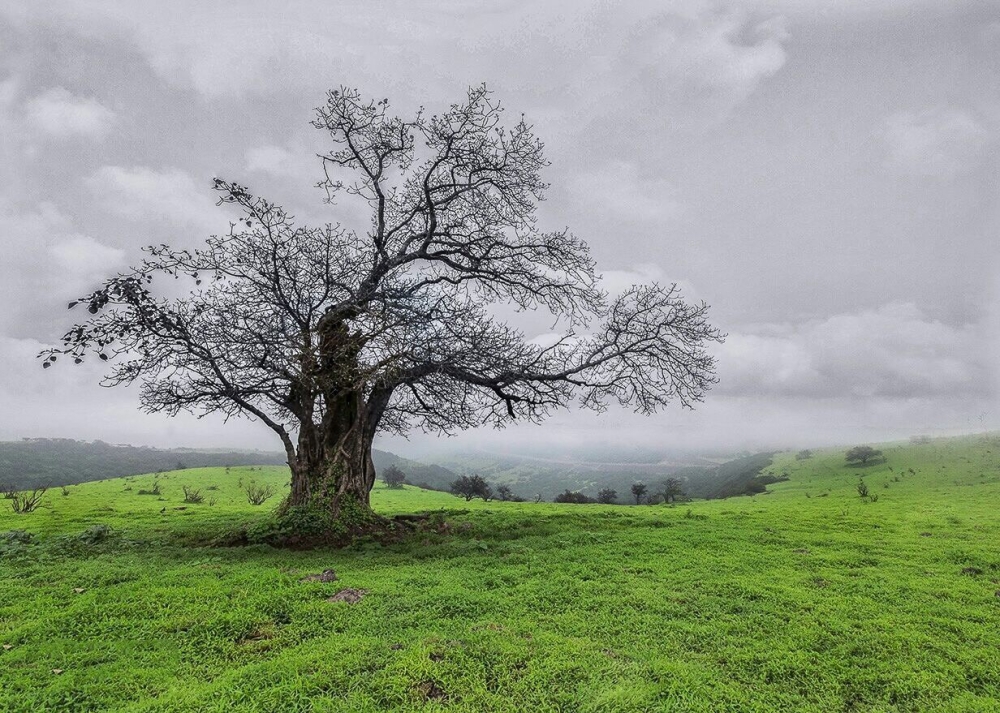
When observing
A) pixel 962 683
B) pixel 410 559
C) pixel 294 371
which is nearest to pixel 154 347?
pixel 294 371

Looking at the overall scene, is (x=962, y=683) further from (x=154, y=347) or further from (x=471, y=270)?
(x=154, y=347)

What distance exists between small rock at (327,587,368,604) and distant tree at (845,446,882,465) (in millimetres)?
72000

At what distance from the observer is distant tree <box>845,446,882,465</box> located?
63.3m

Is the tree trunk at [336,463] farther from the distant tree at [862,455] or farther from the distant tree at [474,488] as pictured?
the distant tree at [862,455]

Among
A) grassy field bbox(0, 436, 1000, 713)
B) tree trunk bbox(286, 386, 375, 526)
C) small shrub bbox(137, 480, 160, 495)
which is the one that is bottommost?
small shrub bbox(137, 480, 160, 495)

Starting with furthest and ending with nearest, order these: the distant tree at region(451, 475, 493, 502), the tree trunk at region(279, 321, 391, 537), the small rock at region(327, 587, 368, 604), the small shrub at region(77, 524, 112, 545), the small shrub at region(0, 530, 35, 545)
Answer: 1. the distant tree at region(451, 475, 493, 502)
2. the tree trunk at region(279, 321, 391, 537)
3. the small shrub at region(77, 524, 112, 545)
4. the small shrub at region(0, 530, 35, 545)
5. the small rock at region(327, 587, 368, 604)

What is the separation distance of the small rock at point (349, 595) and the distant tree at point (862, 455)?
72000 millimetres

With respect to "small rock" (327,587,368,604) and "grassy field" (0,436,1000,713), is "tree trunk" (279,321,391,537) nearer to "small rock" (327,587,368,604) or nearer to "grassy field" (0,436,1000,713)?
"grassy field" (0,436,1000,713)

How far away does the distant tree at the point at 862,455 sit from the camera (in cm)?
6329

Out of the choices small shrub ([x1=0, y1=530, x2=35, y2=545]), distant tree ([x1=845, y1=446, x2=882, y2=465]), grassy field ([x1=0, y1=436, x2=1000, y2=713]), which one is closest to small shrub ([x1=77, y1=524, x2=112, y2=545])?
grassy field ([x1=0, y1=436, x2=1000, y2=713])

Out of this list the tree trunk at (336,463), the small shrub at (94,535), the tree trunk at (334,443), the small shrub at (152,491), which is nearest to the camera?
the small shrub at (94,535)

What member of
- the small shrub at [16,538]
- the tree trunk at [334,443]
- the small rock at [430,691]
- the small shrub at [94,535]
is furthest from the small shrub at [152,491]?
the small rock at [430,691]

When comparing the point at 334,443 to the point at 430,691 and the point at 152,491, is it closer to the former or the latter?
the point at 430,691

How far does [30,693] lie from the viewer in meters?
5.20
